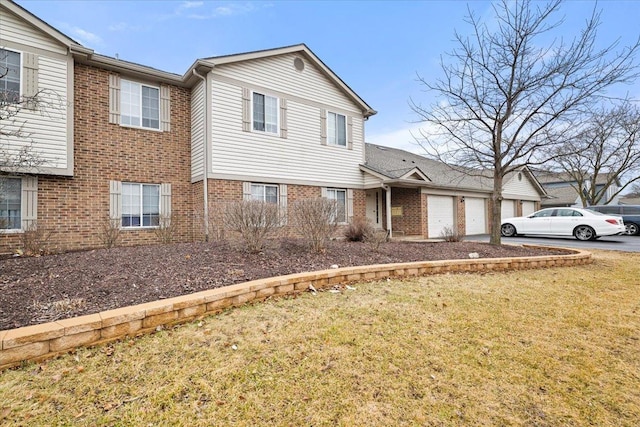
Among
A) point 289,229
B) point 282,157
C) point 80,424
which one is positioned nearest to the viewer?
point 80,424

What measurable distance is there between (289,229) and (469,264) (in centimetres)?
397

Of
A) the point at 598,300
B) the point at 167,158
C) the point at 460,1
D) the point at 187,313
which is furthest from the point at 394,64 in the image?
the point at 187,313

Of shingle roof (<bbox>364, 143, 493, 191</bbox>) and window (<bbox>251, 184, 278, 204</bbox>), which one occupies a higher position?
shingle roof (<bbox>364, 143, 493, 191</bbox>)

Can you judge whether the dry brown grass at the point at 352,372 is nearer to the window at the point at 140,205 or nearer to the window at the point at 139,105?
the window at the point at 140,205

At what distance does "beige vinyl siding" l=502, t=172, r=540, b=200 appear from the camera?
19.6 m

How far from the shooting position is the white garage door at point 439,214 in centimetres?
1474

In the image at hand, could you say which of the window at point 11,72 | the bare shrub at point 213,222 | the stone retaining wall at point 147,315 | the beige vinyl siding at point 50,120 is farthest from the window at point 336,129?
the window at point 11,72

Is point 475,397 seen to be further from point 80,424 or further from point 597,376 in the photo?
point 80,424

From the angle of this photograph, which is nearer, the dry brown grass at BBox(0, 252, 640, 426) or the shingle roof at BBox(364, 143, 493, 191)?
the dry brown grass at BBox(0, 252, 640, 426)

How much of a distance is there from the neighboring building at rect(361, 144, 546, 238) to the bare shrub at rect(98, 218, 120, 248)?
908 cm

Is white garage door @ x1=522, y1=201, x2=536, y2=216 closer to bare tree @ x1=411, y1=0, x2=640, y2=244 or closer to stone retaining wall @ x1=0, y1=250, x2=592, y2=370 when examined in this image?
bare tree @ x1=411, y1=0, x2=640, y2=244

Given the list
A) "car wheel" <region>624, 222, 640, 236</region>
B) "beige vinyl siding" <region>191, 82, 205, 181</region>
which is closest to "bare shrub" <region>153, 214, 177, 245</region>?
"beige vinyl siding" <region>191, 82, 205, 181</region>

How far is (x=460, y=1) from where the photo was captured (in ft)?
28.1

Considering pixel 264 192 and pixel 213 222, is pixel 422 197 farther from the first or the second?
pixel 213 222
